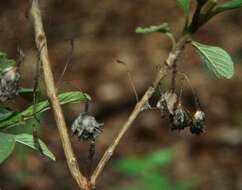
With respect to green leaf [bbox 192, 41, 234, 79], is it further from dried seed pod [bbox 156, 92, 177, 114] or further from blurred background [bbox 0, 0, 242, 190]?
blurred background [bbox 0, 0, 242, 190]

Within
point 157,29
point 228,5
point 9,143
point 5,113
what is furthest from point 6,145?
point 228,5

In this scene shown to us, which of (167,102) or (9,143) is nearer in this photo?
(9,143)

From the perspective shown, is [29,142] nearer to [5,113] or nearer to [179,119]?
[5,113]

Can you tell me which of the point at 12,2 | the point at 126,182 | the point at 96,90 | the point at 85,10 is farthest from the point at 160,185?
the point at 85,10

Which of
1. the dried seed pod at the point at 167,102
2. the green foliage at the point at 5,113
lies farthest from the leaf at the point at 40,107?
the dried seed pod at the point at 167,102

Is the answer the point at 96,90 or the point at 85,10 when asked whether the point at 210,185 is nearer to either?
the point at 96,90

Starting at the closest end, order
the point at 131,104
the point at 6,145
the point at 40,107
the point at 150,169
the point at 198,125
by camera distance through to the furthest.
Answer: the point at 6,145 → the point at 40,107 → the point at 198,125 → the point at 150,169 → the point at 131,104

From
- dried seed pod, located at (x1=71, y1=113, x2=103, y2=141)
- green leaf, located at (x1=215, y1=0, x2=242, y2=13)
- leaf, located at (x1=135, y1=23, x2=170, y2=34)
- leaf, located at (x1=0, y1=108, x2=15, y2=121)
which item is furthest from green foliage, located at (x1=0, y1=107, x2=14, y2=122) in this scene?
green leaf, located at (x1=215, y1=0, x2=242, y2=13)
